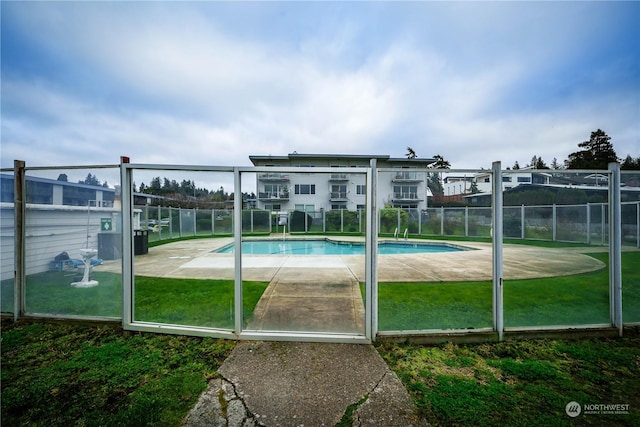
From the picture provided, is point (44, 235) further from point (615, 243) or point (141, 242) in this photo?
point (615, 243)

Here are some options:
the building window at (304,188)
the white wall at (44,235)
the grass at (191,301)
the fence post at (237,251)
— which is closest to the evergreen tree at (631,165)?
the building window at (304,188)

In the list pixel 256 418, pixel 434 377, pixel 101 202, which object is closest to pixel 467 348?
pixel 434 377

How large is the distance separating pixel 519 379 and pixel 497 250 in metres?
1.15

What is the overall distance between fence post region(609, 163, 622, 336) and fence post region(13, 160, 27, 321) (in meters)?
6.71

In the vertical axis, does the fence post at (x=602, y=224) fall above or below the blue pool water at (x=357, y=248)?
above

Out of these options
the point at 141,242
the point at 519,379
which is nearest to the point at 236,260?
the point at 141,242

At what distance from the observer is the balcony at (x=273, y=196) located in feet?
10.4

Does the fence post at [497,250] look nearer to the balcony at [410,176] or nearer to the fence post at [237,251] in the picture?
the balcony at [410,176]

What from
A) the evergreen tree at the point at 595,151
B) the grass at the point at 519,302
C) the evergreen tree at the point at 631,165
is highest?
the evergreen tree at the point at 595,151

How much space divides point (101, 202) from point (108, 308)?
4.07 ft

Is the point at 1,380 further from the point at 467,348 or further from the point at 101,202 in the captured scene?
the point at 467,348

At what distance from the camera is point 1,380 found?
1.98 meters

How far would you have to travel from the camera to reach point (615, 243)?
2.67m

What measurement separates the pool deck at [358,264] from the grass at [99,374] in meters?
1.00
